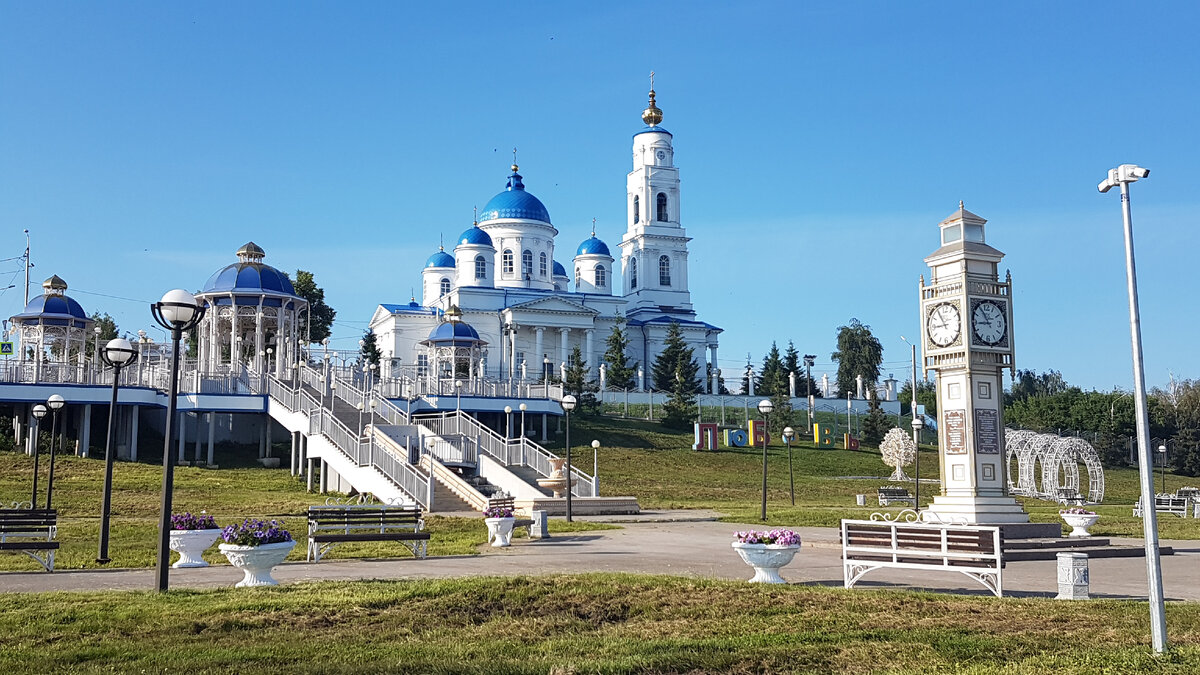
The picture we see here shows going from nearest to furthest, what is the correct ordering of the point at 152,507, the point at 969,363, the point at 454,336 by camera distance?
the point at 969,363 → the point at 152,507 → the point at 454,336

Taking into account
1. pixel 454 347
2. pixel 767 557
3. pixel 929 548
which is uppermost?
pixel 454 347

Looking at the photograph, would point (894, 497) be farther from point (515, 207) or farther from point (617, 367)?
point (515, 207)

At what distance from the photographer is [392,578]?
14.0 metres

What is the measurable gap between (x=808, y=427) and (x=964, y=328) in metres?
48.5

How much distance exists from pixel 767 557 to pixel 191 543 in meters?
7.77

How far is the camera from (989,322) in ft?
68.6

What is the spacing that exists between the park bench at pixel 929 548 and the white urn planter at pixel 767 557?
2.31ft

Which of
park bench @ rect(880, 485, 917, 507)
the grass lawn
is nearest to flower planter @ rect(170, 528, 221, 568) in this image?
the grass lawn

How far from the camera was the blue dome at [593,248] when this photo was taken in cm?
Result: 9725

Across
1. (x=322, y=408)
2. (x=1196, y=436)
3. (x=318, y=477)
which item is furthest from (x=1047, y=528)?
(x=1196, y=436)

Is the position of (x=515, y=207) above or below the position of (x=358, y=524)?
above

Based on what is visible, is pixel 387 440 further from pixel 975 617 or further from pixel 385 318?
pixel 385 318

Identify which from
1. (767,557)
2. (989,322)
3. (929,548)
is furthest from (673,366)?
(929,548)

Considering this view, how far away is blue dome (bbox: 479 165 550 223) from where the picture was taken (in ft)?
293
